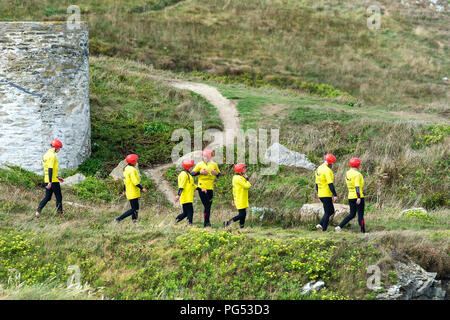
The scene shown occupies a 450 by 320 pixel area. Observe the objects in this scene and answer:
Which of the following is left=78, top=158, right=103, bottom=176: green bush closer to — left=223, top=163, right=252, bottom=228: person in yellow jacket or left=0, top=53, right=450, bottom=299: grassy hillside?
left=0, top=53, right=450, bottom=299: grassy hillside

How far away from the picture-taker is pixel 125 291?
870 centimetres

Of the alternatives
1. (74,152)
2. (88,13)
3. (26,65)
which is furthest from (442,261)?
(88,13)

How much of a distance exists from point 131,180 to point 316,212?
443cm

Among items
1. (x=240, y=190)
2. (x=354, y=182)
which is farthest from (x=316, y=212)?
(x=240, y=190)

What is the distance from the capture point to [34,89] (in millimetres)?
14391

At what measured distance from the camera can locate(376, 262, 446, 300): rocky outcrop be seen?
8781 mm

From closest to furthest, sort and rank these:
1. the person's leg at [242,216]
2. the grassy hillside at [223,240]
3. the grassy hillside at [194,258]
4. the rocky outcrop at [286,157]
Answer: the grassy hillside at [194,258] < the grassy hillside at [223,240] < the person's leg at [242,216] < the rocky outcrop at [286,157]

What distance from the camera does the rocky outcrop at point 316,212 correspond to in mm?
11609

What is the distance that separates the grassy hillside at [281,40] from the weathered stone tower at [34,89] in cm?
1472

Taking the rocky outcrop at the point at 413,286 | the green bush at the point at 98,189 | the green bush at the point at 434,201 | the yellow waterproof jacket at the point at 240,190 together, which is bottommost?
the green bush at the point at 434,201

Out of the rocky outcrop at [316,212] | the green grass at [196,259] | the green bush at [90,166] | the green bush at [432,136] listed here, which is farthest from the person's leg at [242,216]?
the green bush at [432,136]

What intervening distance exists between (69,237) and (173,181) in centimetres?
581

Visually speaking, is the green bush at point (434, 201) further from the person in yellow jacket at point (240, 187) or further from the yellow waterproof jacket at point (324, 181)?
the person in yellow jacket at point (240, 187)
